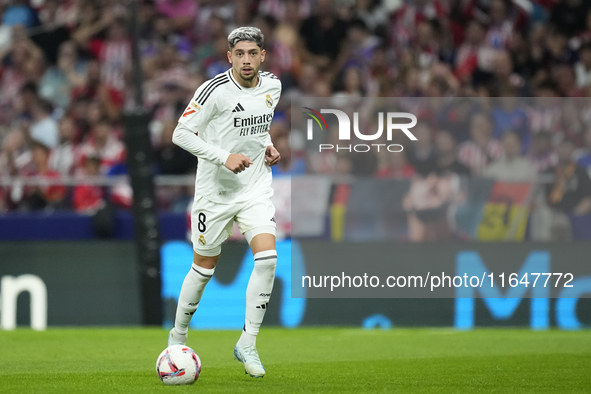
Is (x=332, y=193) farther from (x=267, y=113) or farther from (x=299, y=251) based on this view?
(x=267, y=113)

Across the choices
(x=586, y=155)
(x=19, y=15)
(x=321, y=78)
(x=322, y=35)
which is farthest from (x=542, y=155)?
(x=19, y=15)

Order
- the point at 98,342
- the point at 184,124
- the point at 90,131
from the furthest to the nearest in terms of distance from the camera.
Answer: the point at 90,131, the point at 98,342, the point at 184,124

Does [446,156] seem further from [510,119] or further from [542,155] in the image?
[542,155]

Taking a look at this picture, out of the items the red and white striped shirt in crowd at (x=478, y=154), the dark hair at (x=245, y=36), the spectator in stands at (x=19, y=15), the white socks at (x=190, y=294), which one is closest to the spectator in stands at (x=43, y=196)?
the spectator in stands at (x=19, y=15)

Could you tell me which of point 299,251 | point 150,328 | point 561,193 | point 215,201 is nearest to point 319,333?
point 299,251

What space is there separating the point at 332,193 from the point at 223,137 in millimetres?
5042

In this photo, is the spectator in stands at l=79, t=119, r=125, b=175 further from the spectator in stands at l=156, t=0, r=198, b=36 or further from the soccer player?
the soccer player

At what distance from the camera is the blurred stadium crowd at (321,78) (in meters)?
11.9

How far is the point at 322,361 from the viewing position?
8.00m

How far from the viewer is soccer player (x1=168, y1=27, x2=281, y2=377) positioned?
679cm

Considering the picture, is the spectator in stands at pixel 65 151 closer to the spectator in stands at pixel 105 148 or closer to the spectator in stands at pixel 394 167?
the spectator in stands at pixel 105 148

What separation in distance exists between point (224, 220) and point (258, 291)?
1.91ft

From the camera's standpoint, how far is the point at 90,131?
14.4 metres

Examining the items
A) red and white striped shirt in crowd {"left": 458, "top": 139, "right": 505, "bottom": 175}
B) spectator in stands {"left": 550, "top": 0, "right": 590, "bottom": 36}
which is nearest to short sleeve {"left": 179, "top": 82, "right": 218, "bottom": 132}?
red and white striped shirt in crowd {"left": 458, "top": 139, "right": 505, "bottom": 175}
